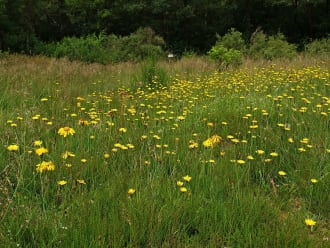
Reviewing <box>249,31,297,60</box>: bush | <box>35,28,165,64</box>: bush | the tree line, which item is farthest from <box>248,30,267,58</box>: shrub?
the tree line

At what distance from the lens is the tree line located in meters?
19.1

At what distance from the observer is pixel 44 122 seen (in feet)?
10.9

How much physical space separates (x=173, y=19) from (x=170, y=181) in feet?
63.9

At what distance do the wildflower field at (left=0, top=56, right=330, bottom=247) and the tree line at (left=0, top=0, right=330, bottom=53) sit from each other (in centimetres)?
1641

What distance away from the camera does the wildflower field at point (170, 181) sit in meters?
1.78

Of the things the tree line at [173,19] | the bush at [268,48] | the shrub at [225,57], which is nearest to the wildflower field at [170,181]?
the shrub at [225,57]

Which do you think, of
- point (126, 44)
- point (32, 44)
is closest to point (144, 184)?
point (126, 44)

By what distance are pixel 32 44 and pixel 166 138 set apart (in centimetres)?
1677

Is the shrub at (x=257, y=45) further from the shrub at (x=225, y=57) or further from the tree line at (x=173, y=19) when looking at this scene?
the tree line at (x=173, y=19)

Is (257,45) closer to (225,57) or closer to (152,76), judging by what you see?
(225,57)

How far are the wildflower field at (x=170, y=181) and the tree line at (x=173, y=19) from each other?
16.4 m

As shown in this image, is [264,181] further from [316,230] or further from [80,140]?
[80,140]

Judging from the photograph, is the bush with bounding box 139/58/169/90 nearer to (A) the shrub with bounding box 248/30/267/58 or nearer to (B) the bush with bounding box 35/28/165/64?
(A) the shrub with bounding box 248/30/267/58

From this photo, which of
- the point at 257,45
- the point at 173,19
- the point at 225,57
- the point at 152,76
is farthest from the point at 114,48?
the point at 152,76
